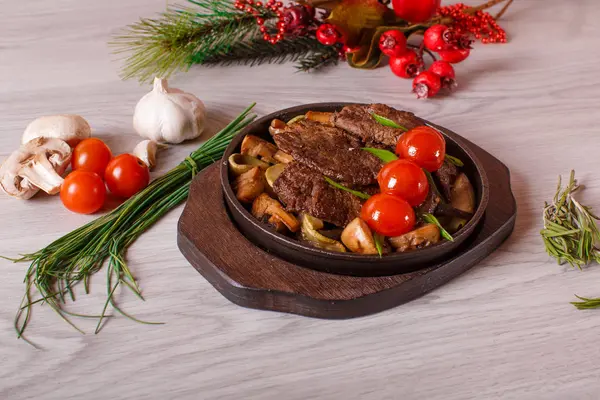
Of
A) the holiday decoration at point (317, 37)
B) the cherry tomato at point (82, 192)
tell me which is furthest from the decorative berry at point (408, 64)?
the cherry tomato at point (82, 192)

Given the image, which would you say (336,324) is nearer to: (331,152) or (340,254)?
(340,254)

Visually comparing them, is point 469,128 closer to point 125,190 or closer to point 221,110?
point 221,110

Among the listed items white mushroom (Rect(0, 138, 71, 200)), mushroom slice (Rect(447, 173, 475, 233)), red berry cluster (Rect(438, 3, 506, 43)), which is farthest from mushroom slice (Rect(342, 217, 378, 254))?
red berry cluster (Rect(438, 3, 506, 43))

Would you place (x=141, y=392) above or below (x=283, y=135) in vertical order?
below

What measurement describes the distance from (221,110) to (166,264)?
3.49ft

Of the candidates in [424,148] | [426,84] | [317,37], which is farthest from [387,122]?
[317,37]

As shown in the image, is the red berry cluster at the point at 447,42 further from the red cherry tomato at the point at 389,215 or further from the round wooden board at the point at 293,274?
the red cherry tomato at the point at 389,215

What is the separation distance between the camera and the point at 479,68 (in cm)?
373

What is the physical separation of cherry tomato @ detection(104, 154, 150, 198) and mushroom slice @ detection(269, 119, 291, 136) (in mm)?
512

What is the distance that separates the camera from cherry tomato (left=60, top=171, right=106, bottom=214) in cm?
269

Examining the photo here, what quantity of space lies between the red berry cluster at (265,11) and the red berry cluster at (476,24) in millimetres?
800

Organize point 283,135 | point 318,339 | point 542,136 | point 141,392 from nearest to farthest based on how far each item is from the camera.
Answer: point 141,392 < point 318,339 < point 283,135 < point 542,136

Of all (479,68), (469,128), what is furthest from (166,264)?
(479,68)

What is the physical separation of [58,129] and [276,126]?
2.85 ft
